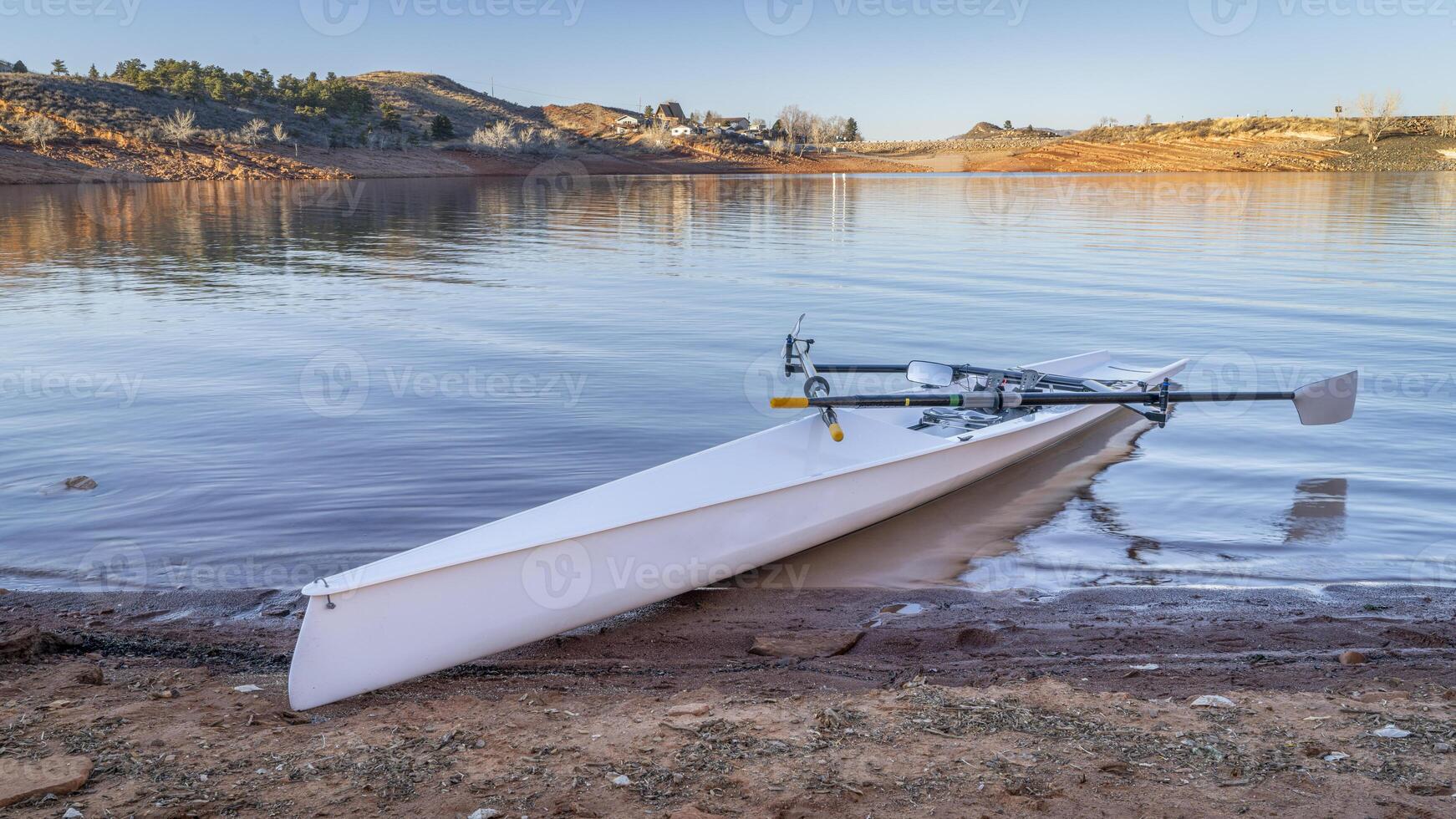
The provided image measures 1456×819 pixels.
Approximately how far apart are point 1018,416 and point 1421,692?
4971 millimetres

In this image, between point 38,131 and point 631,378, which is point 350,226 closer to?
point 631,378

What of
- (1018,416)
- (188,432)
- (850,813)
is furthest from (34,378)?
(850,813)

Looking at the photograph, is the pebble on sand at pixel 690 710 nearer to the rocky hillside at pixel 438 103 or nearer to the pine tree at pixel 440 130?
the pine tree at pixel 440 130

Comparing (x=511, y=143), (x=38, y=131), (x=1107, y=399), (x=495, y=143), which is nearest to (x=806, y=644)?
(x=1107, y=399)

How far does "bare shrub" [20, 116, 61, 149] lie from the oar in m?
63.7

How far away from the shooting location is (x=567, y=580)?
17.9 feet

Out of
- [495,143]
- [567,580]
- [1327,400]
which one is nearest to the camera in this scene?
[567,580]

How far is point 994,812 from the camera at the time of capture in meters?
3.57

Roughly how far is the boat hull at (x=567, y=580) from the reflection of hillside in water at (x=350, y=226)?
1524 cm

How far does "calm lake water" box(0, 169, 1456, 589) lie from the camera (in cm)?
763

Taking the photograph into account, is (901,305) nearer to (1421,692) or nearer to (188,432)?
(188,432)

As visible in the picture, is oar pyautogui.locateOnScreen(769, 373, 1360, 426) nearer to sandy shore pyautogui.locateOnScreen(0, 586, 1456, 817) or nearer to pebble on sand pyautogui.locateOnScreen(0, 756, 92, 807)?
sandy shore pyautogui.locateOnScreen(0, 586, 1456, 817)

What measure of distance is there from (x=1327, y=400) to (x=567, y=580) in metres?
8.06

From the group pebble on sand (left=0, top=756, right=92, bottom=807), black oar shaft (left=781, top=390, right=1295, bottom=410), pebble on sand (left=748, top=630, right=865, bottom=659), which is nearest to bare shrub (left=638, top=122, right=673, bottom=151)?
black oar shaft (left=781, top=390, right=1295, bottom=410)
